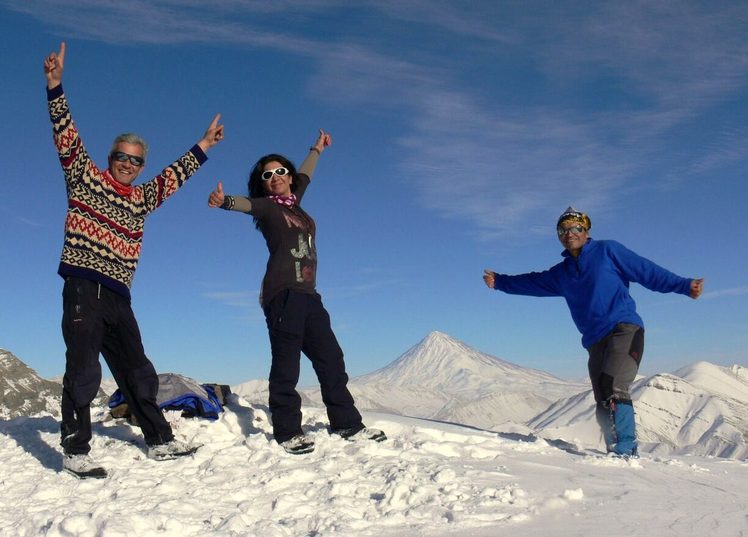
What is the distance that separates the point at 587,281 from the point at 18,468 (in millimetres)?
5385

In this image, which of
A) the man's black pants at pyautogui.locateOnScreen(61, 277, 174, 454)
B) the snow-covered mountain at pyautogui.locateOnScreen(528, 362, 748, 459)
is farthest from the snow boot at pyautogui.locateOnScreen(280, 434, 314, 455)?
the snow-covered mountain at pyautogui.locateOnScreen(528, 362, 748, 459)

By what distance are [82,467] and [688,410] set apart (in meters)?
166

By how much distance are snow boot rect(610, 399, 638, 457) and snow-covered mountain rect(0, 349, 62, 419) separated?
4231 inches

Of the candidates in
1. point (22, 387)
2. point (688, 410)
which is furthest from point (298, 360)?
point (688, 410)

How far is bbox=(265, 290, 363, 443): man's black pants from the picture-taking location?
529 cm

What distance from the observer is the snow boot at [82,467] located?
4609 mm

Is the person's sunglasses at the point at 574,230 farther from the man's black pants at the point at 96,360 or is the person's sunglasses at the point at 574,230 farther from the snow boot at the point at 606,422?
the man's black pants at the point at 96,360

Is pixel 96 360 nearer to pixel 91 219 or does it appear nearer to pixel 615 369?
pixel 91 219

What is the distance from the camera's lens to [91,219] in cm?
484

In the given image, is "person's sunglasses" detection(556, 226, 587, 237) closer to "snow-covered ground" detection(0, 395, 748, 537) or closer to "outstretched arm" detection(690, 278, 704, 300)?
"outstretched arm" detection(690, 278, 704, 300)

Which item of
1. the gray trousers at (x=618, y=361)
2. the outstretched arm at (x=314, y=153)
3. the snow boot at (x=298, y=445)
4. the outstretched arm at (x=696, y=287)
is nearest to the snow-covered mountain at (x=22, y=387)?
the outstretched arm at (x=314, y=153)

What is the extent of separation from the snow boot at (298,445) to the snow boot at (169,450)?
782 millimetres

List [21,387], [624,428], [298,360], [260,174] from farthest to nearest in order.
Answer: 1. [21,387]
2. [260,174]
3. [624,428]
4. [298,360]

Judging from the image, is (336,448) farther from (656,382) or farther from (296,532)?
(656,382)
